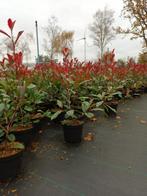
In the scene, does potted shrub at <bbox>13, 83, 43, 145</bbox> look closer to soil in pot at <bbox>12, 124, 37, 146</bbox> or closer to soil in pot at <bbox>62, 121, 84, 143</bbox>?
soil in pot at <bbox>12, 124, 37, 146</bbox>

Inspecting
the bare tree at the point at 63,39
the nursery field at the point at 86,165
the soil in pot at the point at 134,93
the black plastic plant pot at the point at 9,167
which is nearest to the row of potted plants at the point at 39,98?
the black plastic plant pot at the point at 9,167

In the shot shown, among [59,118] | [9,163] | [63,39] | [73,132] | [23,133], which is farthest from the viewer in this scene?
[63,39]

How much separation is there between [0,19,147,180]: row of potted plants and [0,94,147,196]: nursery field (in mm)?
153

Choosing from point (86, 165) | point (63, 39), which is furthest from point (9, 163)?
point (63, 39)

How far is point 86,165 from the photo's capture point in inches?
70.2

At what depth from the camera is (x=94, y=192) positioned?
1421mm

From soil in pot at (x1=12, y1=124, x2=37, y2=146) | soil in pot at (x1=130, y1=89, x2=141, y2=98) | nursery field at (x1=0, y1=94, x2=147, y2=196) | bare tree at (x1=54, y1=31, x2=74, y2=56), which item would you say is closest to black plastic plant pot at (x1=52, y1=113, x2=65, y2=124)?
nursery field at (x1=0, y1=94, x2=147, y2=196)

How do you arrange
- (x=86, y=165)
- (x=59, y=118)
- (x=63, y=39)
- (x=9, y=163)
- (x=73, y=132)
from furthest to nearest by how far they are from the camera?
(x=63, y=39), (x=59, y=118), (x=73, y=132), (x=86, y=165), (x=9, y=163)

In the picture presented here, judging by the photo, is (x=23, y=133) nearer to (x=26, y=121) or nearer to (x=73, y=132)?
(x=26, y=121)

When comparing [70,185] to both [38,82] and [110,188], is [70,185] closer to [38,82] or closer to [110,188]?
[110,188]

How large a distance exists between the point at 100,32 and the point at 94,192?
19.7 meters

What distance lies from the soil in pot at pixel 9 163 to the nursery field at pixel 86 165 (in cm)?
5

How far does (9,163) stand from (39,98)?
89cm

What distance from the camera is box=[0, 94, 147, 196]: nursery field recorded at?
1460mm
